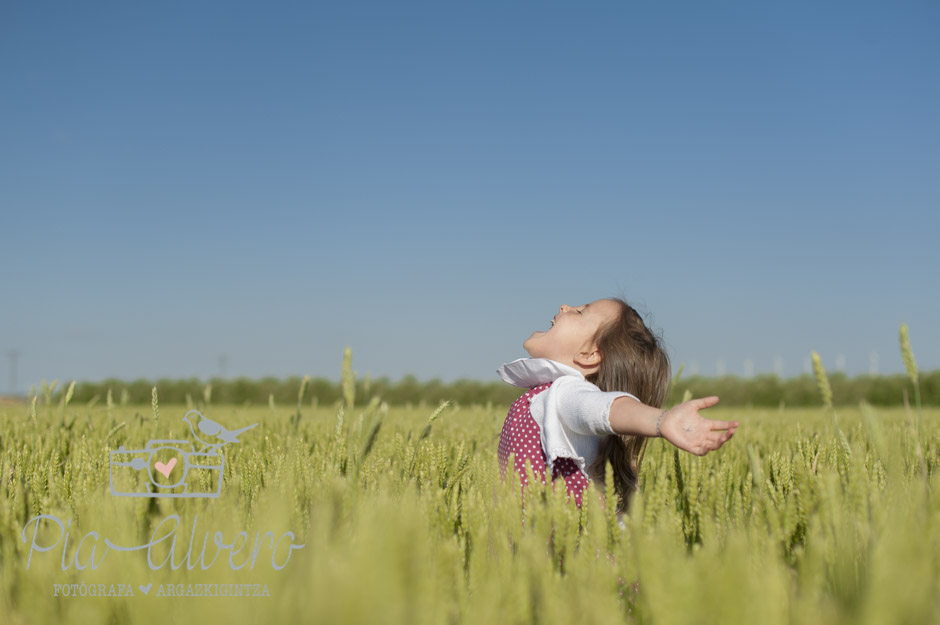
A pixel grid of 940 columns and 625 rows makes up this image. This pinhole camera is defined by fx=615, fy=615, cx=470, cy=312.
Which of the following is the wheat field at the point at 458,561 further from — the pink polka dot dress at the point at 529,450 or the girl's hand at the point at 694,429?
the pink polka dot dress at the point at 529,450

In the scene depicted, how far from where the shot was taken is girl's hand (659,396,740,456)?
4.46ft

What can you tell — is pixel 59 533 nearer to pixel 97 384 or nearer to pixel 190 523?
pixel 190 523

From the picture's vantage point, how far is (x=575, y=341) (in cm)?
234

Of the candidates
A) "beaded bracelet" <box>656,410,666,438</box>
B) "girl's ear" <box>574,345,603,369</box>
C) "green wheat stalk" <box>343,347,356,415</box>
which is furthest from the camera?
"girl's ear" <box>574,345,603,369</box>

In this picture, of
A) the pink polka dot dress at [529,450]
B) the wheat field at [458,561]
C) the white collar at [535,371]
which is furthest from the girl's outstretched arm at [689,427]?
the white collar at [535,371]

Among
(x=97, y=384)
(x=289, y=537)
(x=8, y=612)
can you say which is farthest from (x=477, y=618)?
(x=97, y=384)

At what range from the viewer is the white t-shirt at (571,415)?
1708 millimetres

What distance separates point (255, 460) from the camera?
1.79 metres

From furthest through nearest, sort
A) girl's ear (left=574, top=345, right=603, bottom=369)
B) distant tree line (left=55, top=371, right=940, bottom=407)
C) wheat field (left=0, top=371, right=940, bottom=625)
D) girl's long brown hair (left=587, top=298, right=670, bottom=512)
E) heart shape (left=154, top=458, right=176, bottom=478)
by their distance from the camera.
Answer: distant tree line (left=55, top=371, right=940, bottom=407)
girl's ear (left=574, top=345, right=603, bottom=369)
girl's long brown hair (left=587, top=298, right=670, bottom=512)
heart shape (left=154, top=458, right=176, bottom=478)
wheat field (left=0, top=371, right=940, bottom=625)

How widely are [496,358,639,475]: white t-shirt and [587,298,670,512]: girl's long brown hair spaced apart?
13 cm

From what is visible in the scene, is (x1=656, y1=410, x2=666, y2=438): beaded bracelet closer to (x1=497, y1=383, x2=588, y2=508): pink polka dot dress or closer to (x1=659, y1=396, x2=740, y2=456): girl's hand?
(x1=659, y1=396, x2=740, y2=456): girl's hand

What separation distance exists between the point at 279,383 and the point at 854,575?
1634 cm
